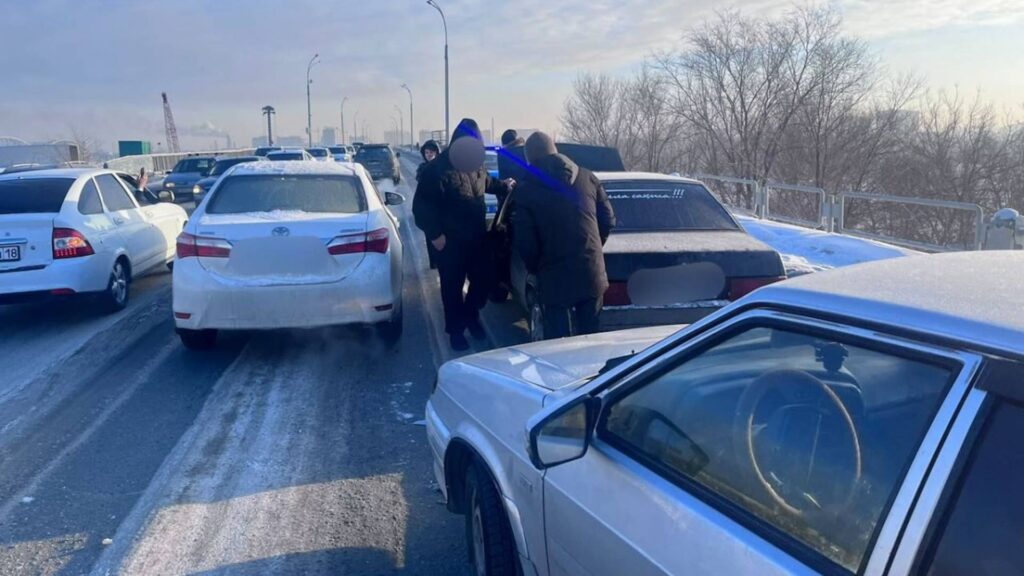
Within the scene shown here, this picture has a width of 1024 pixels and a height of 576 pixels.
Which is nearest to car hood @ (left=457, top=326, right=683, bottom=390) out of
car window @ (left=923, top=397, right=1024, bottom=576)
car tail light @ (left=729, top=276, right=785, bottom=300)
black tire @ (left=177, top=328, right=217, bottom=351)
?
car window @ (left=923, top=397, right=1024, bottom=576)

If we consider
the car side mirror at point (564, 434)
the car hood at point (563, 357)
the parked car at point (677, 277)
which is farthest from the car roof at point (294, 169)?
the car side mirror at point (564, 434)

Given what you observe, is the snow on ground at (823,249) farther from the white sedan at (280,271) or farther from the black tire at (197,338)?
the black tire at (197,338)

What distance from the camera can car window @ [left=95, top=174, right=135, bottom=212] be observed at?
31.6ft

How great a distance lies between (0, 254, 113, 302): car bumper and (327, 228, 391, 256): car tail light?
319 cm

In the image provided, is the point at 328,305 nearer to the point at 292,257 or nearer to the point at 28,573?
the point at 292,257

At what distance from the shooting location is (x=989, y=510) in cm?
153

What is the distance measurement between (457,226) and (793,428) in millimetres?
5291

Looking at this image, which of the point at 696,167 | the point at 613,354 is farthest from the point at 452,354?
the point at 696,167

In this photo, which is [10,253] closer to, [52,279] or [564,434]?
[52,279]

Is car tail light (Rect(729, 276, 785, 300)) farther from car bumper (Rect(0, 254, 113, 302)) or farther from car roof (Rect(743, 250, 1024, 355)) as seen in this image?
car bumper (Rect(0, 254, 113, 302))

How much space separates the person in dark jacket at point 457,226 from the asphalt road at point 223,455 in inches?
15.9

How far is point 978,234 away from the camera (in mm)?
10953

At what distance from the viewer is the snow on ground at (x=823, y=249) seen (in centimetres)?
1167

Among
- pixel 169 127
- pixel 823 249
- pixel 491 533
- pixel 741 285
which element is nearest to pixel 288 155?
pixel 823 249
